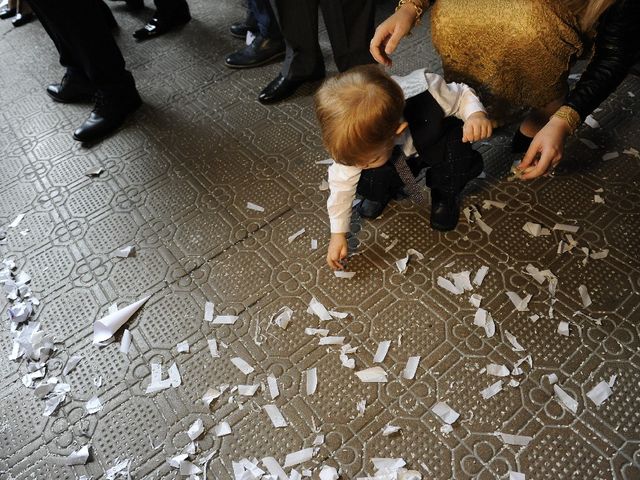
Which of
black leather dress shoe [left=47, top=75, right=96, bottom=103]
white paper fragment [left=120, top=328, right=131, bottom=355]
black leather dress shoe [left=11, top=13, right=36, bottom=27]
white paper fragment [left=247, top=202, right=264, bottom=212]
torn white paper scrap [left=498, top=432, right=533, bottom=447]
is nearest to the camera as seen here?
torn white paper scrap [left=498, top=432, right=533, bottom=447]

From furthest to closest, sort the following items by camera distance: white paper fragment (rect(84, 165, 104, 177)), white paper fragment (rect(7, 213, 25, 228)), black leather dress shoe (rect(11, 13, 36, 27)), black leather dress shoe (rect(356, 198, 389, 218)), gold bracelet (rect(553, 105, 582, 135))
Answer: black leather dress shoe (rect(11, 13, 36, 27)) → white paper fragment (rect(84, 165, 104, 177)) → white paper fragment (rect(7, 213, 25, 228)) → black leather dress shoe (rect(356, 198, 389, 218)) → gold bracelet (rect(553, 105, 582, 135))

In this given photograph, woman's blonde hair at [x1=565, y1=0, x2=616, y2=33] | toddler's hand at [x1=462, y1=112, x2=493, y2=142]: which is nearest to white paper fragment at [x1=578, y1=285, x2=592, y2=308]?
toddler's hand at [x1=462, y1=112, x2=493, y2=142]

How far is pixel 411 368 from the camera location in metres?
1.38

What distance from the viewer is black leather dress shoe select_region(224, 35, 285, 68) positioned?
258 cm

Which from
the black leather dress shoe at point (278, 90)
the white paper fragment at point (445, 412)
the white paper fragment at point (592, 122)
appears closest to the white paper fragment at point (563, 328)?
the white paper fragment at point (445, 412)

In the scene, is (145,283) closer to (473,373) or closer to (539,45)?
(473,373)

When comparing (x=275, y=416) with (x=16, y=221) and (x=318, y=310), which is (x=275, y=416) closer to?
(x=318, y=310)

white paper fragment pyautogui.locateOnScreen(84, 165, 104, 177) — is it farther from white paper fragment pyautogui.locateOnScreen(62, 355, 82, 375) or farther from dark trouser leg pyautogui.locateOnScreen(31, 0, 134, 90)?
white paper fragment pyautogui.locateOnScreen(62, 355, 82, 375)

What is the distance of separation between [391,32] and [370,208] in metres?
0.62

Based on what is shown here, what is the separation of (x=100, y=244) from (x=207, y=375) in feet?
2.65

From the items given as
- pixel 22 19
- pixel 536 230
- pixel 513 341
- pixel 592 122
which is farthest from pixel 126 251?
pixel 22 19

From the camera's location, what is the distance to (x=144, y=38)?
3.02m

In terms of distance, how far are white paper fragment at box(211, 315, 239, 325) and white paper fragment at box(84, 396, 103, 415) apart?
422 millimetres

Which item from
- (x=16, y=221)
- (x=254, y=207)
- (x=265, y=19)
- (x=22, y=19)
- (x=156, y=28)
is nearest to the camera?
(x=254, y=207)
